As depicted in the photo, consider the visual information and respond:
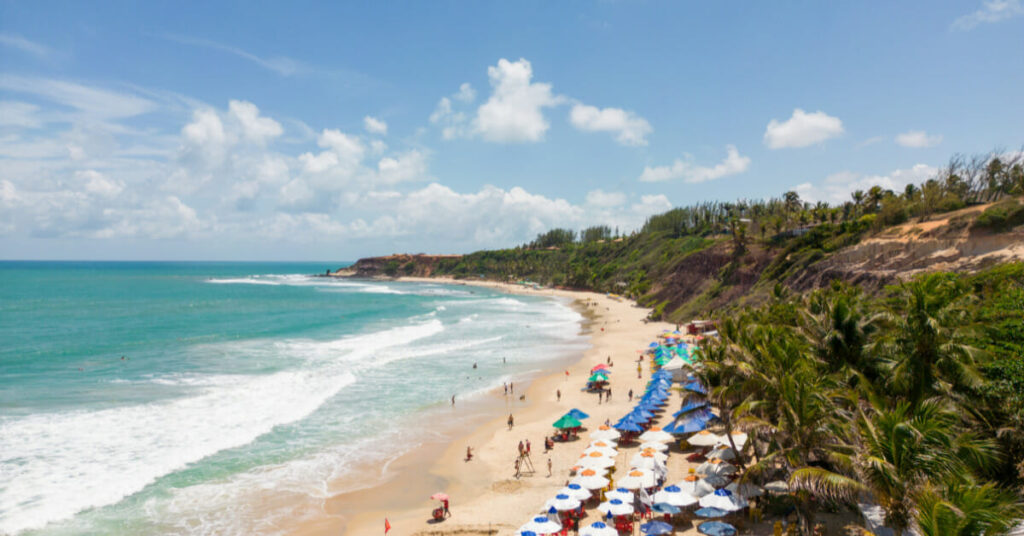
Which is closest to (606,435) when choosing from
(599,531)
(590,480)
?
(590,480)

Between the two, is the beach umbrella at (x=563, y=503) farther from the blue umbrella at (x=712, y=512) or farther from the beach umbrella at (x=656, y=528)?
the blue umbrella at (x=712, y=512)

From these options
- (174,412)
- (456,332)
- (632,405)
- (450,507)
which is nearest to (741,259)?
(456,332)

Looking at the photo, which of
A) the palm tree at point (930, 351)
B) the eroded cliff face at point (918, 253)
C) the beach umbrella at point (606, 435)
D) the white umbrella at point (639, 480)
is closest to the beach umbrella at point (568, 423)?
the beach umbrella at point (606, 435)

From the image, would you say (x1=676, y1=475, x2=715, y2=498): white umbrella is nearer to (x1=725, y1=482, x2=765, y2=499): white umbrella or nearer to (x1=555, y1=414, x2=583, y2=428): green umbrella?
(x1=725, y1=482, x2=765, y2=499): white umbrella

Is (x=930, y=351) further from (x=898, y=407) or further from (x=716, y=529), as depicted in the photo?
(x=716, y=529)

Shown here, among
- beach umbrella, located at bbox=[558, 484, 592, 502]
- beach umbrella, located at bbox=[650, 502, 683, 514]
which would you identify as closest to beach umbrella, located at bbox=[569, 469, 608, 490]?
beach umbrella, located at bbox=[558, 484, 592, 502]

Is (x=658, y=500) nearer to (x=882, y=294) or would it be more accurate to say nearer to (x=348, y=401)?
(x=348, y=401)
